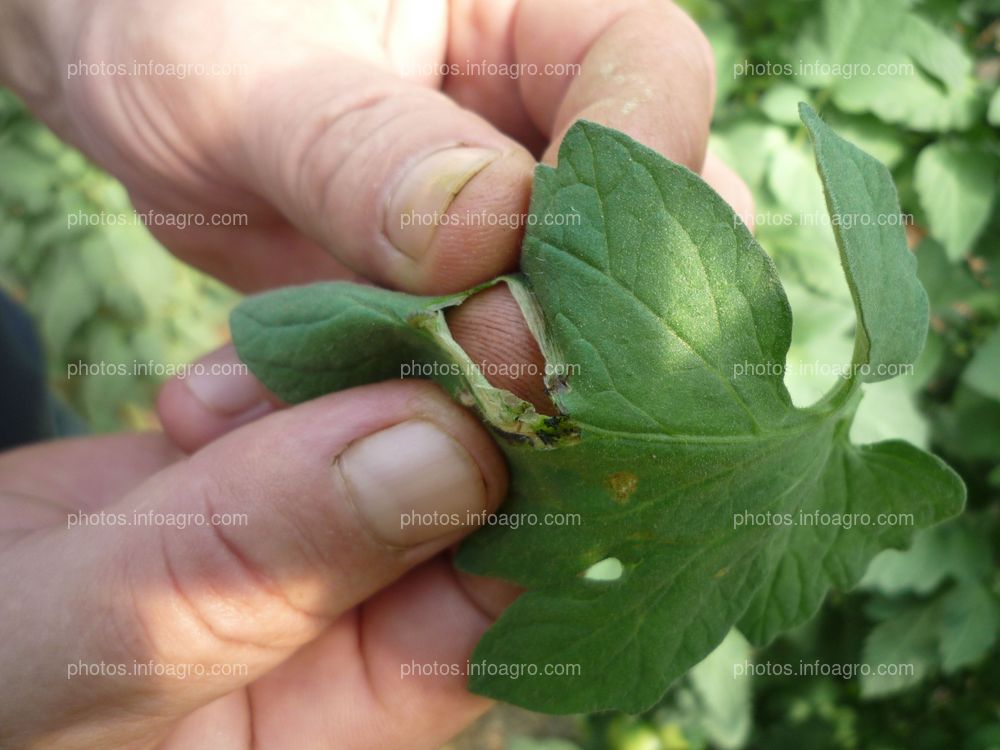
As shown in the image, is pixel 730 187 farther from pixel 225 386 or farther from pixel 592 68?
pixel 225 386

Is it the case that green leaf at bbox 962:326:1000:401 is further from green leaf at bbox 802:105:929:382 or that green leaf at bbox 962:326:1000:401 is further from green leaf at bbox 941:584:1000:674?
green leaf at bbox 802:105:929:382

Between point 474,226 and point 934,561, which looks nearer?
point 474,226

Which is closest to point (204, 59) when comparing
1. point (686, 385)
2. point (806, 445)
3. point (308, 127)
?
point (308, 127)

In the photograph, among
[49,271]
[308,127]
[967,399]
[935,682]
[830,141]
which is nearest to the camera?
[830,141]

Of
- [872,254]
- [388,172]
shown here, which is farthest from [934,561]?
[388,172]

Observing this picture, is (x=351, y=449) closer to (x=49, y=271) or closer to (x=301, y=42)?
(x=301, y=42)

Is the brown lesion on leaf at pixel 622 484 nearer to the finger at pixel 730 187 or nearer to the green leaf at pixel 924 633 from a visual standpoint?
the finger at pixel 730 187

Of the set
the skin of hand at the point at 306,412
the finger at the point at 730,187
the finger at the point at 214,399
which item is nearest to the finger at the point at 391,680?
the skin of hand at the point at 306,412
